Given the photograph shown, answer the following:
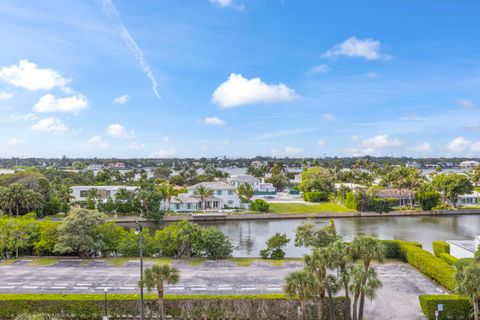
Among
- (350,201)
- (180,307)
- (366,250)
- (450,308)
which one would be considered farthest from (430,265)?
(350,201)

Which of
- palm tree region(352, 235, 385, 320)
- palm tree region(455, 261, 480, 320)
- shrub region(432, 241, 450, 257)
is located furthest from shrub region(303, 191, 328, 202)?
palm tree region(455, 261, 480, 320)

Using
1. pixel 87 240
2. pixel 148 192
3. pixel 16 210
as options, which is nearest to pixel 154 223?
pixel 148 192

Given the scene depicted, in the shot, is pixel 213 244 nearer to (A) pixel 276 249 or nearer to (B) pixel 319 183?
(A) pixel 276 249

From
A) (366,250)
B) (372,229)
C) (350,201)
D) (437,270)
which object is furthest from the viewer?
(350,201)

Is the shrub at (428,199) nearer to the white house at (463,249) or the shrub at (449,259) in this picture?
the white house at (463,249)

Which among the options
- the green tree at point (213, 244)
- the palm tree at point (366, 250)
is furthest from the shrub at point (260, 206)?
the palm tree at point (366, 250)
